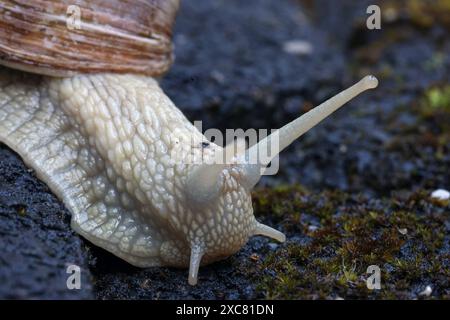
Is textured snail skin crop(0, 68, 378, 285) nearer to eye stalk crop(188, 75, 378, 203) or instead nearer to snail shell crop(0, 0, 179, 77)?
eye stalk crop(188, 75, 378, 203)

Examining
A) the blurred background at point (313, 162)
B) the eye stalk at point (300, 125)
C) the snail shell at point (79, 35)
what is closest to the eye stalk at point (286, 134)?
the eye stalk at point (300, 125)

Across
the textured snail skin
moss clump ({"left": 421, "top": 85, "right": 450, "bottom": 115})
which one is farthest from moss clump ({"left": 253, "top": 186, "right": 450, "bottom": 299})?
moss clump ({"left": 421, "top": 85, "right": 450, "bottom": 115})

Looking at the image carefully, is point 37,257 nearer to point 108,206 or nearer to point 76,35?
point 108,206

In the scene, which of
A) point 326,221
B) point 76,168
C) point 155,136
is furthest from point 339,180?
point 76,168

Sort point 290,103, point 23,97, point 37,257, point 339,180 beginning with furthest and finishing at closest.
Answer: point 290,103 → point 339,180 → point 23,97 → point 37,257

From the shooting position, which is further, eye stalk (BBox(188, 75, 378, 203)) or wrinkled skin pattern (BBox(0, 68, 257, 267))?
wrinkled skin pattern (BBox(0, 68, 257, 267))
